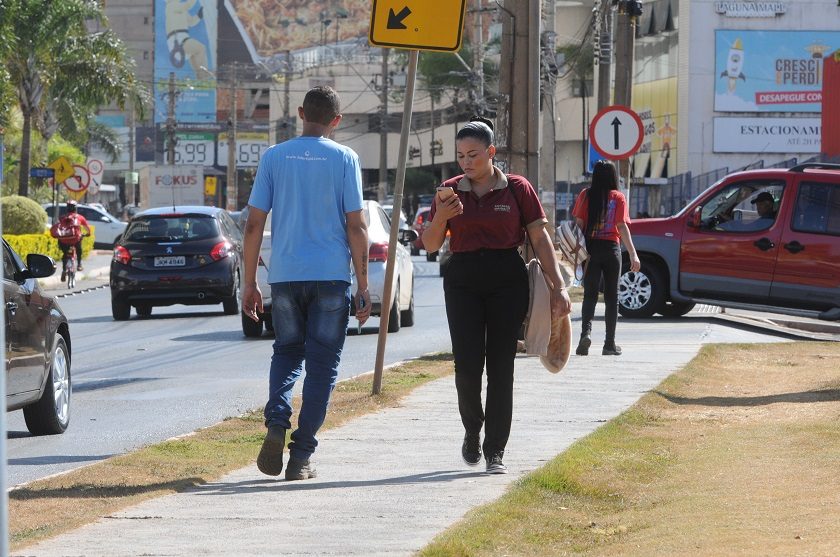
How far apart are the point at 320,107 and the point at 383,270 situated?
10.8 meters

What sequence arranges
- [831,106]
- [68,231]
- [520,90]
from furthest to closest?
[68,231]
[831,106]
[520,90]

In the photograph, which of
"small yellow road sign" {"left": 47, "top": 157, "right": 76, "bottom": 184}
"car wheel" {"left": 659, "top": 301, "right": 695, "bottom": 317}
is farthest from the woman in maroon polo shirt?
"small yellow road sign" {"left": 47, "top": 157, "right": 76, "bottom": 184}

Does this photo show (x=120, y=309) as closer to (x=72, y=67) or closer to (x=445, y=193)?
(x=445, y=193)

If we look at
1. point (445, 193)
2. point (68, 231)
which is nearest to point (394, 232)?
point (445, 193)

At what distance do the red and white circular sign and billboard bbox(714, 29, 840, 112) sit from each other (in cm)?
5192

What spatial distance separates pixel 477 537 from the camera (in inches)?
239

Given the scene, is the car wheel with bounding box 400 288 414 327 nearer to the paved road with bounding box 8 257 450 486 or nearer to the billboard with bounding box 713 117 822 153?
the paved road with bounding box 8 257 450 486

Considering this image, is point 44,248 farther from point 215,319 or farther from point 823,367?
point 823,367

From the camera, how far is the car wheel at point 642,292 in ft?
70.8

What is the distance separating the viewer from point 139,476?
8.02 m

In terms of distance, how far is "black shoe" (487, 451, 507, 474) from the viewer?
811 cm

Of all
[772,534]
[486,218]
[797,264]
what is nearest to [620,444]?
[486,218]

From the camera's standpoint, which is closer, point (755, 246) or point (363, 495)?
point (363, 495)

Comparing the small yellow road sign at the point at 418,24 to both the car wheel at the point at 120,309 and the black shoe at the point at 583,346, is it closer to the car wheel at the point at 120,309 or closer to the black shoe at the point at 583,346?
the black shoe at the point at 583,346
